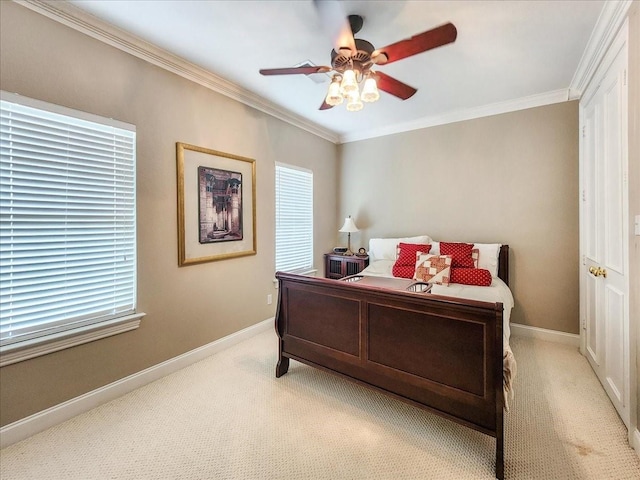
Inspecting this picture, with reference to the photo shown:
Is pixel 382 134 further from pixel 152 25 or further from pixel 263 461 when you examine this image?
pixel 263 461

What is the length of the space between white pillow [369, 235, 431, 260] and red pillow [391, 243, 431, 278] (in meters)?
0.17

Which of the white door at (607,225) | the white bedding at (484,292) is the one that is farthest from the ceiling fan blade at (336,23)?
the white bedding at (484,292)

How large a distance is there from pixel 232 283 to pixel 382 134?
2.97m

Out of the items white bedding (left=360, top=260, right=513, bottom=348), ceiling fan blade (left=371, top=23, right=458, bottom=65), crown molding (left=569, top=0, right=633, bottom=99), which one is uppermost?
crown molding (left=569, top=0, right=633, bottom=99)

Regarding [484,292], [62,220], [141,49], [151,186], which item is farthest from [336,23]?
[484,292]

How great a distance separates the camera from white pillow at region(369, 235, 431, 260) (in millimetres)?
3872

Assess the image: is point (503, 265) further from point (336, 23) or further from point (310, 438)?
point (336, 23)

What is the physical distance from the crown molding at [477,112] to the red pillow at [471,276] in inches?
74.6

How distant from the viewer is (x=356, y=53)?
185cm

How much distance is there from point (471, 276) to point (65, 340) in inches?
138

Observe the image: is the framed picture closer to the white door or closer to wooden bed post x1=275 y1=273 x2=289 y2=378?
wooden bed post x1=275 y1=273 x2=289 y2=378

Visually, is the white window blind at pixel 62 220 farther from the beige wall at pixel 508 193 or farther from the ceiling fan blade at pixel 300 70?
the beige wall at pixel 508 193

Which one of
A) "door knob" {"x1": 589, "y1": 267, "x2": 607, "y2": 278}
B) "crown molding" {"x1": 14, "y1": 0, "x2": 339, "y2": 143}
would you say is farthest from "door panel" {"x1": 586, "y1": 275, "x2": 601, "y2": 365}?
"crown molding" {"x1": 14, "y1": 0, "x2": 339, "y2": 143}

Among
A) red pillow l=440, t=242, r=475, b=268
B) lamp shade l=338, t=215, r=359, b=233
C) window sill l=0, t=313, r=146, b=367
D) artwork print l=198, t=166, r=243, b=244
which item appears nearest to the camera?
window sill l=0, t=313, r=146, b=367
